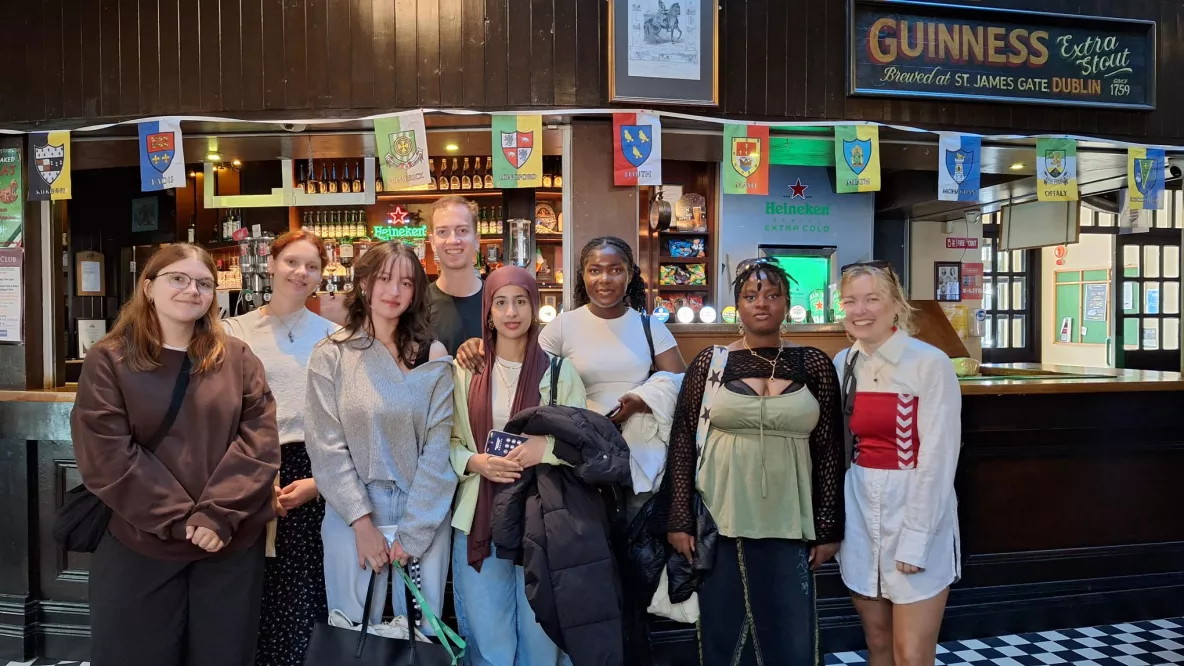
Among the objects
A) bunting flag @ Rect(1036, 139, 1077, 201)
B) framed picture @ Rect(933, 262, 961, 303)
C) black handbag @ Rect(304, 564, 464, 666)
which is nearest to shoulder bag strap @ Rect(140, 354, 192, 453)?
black handbag @ Rect(304, 564, 464, 666)

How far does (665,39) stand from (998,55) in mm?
2020

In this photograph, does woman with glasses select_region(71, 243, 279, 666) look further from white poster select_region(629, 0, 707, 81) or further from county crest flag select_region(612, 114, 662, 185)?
white poster select_region(629, 0, 707, 81)

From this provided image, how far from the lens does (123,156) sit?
4.10m

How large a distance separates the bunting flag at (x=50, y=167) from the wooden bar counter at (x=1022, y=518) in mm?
1040

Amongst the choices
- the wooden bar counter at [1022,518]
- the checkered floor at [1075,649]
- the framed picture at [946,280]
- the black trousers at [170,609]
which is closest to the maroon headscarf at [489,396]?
the black trousers at [170,609]

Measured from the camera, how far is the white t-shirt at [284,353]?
8.40 feet

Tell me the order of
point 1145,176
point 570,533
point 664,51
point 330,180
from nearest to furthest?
point 570,533, point 664,51, point 1145,176, point 330,180

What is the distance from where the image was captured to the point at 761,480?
2.39 meters

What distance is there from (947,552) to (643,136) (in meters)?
2.40

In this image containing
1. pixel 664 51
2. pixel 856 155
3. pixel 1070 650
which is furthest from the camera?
pixel 856 155

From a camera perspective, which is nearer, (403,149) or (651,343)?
(651,343)

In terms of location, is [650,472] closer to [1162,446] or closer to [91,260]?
[1162,446]

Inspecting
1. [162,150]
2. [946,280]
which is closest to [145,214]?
[162,150]

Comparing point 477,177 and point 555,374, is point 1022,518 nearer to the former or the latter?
point 555,374
